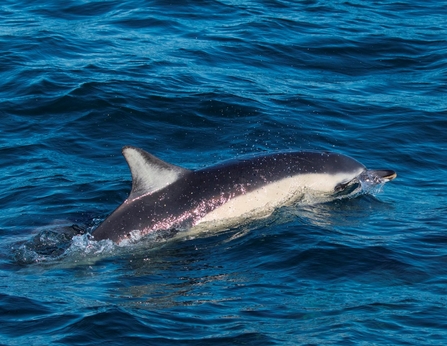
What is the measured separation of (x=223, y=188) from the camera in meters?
12.8

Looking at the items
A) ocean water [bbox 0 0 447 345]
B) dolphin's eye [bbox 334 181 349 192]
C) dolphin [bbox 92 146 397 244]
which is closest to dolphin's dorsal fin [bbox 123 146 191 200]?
dolphin [bbox 92 146 397 244]

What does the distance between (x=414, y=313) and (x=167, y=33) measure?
17.2 metres

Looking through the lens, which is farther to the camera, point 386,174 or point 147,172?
point 386,174

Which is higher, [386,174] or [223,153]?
[386,174]

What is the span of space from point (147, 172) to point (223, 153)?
16.6 feet

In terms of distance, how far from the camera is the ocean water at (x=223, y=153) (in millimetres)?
9758

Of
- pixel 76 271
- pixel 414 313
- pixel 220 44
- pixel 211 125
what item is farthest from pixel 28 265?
pixel 220 44

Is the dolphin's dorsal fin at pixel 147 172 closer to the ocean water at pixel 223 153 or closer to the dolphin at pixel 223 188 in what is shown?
the dolphin at pixel 223 188

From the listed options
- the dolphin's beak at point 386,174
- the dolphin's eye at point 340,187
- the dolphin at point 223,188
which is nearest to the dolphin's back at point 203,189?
the dolphin at point 223,188

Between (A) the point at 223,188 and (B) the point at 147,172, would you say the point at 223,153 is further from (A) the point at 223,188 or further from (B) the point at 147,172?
(B) the point at 147,172

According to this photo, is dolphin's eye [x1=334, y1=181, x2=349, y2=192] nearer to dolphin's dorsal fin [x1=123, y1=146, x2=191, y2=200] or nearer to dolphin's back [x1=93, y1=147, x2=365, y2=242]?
dolphin's back [x1=93, y1=147, x2=365, y2=242]

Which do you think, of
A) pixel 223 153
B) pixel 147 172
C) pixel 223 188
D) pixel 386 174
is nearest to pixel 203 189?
pixel 223 188

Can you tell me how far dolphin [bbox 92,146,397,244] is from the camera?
12055 mm

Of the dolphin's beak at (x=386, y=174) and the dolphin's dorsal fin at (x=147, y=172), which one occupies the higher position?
the dolphin's dorsal fin at (x=147, y=172)
